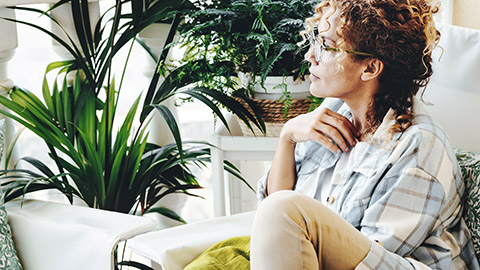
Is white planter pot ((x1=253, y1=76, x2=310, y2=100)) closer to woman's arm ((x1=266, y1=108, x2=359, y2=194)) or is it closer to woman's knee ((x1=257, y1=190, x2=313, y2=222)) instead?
woman's arm ((x1=266, y1=108, x2=359, y2=194))

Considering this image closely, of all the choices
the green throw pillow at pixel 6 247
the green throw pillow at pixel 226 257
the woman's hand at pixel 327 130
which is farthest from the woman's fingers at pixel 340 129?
the green throw pillow at pixel 6 247

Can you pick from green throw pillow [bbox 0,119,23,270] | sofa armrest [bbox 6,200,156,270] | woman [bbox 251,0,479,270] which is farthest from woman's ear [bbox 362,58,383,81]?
green throw pillow [bbox 0,119,23,270]

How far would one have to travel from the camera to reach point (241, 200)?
2.49 metres

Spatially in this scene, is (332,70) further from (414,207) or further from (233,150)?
(233,150)

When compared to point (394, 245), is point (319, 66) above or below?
above

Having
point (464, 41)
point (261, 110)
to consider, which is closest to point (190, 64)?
point (261, 110)

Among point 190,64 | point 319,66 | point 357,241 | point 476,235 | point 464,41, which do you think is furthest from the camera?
point 190,64

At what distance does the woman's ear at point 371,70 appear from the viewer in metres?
1.47

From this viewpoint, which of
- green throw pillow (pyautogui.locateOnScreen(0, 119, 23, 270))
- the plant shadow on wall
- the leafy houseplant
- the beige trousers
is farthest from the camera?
the plant shadow on wall

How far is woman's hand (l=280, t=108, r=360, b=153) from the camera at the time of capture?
1.57m

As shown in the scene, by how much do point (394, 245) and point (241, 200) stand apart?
46.3 inches

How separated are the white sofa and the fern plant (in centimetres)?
36

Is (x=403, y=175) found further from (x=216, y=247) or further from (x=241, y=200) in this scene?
(x=241, y=200)

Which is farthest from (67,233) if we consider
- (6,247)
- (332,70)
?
(332,70)
